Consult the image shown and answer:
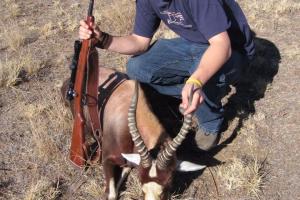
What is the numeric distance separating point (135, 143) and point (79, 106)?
1.15 metres

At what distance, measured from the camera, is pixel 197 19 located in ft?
14.6

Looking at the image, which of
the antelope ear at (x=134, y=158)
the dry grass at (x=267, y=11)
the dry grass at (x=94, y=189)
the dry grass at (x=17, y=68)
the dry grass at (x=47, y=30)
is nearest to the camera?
the antelope ear at (x=134, y=158)

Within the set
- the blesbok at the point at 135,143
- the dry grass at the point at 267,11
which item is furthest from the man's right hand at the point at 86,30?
the dry grass at the point at 267,11

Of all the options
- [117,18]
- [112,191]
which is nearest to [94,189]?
[112,191]

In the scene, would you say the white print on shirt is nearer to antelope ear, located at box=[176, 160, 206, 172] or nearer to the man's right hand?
the man's right hand

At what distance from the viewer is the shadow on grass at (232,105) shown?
5160 mm

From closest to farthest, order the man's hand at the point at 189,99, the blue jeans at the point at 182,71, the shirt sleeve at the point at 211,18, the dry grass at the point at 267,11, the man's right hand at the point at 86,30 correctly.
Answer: the man's hand at the point at 189,99 < the shirt sleeve at the point at 211,18 < the man's right hand at the point at 86,30 < the blue jeans at the point at 182,71 < the dry grass at the point at 267,11

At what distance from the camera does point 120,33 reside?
27.4 feet

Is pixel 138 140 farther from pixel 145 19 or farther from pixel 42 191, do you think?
pixel 145 19

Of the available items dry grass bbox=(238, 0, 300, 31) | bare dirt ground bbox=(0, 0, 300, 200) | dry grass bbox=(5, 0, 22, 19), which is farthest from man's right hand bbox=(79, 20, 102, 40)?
dry grass bbox=(5, 0, 22, 19)

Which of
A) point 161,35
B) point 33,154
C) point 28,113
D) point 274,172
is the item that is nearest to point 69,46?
point 161,35

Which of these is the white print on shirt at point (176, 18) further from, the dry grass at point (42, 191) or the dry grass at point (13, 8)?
the dry grass at point (13, 8)

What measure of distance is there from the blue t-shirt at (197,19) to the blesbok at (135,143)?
0.70 metres

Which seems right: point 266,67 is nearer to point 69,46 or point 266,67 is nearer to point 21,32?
point 69,46
